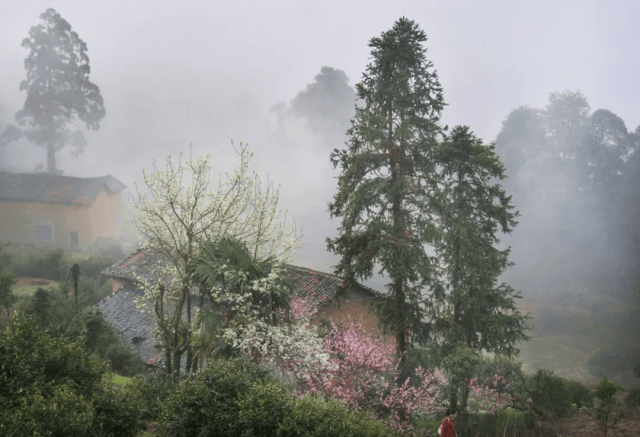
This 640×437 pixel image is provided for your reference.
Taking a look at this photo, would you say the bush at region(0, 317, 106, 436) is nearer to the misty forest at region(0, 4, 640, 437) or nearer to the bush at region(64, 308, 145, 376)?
the misty forest at region(0, 4, 640, 437)

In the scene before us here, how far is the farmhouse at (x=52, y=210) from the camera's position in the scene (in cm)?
4581

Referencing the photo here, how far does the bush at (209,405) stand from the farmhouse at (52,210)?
131 feet

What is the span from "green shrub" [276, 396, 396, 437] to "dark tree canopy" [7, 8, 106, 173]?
172 feet

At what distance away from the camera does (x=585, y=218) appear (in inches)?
2175

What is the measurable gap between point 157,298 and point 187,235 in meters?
2.60

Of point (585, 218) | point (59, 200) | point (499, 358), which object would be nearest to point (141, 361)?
point (499, 358)

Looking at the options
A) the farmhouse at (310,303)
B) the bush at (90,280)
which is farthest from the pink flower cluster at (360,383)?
the bush at (90,280)

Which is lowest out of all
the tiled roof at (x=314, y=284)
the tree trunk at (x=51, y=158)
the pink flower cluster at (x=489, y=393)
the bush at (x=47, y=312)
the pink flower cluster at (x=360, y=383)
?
the pink flower cluster at (x=489, y=393)

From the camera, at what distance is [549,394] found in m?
21.8

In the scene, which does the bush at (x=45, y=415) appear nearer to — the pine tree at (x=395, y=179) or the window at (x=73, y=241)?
the pine tree at (x=395, y=179)

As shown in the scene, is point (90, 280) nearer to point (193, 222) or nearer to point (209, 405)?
point (193, 222)

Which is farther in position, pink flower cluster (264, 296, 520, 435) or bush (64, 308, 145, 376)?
bush (64, 308, 145, 376)

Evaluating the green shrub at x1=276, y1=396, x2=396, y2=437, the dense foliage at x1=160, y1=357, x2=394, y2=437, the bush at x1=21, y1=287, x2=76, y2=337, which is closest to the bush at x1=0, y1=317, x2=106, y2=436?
the dense foliage at x1=160, y1=357, x2=394, y2=437

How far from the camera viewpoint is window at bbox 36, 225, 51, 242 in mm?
46312
